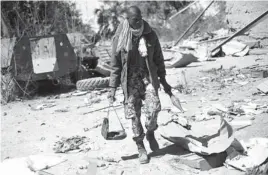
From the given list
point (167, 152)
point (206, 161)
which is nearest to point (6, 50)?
point (167, 152)

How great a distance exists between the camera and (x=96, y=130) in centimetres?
610

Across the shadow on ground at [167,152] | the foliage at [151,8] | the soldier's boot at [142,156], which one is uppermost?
the foliage at [151,8]

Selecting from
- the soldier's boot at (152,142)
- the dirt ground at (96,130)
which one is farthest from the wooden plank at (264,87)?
the soldier's boot at (152,142)

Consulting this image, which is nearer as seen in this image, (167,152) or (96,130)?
(167,152)

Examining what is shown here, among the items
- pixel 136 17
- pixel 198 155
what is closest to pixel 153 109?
pixel 198 155

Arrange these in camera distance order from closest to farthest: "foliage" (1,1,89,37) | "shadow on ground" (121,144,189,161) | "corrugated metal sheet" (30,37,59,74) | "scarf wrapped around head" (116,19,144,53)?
"scarf wrapped around head" (116,19,144,53)
"shadow on ground" (121,144,189,161)
"corrugated metal sheet" (30,37,59,74)
"foliage" (1,1,89,37)

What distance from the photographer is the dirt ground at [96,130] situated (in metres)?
4.32

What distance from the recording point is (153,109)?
4.30 m

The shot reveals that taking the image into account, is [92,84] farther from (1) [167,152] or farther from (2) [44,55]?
(1) [167,152]

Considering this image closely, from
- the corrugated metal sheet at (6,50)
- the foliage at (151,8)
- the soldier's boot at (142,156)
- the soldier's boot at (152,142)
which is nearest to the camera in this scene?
the soldier's boot at (142,156)

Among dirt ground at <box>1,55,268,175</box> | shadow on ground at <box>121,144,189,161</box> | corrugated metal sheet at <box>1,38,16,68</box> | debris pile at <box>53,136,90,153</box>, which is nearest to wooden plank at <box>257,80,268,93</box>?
dirt ground at <box>1,55,268,175</box>

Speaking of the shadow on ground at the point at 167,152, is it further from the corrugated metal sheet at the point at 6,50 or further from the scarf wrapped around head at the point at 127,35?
the corrugated metal sheet at the point at 6,50

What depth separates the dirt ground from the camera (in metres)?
4.32

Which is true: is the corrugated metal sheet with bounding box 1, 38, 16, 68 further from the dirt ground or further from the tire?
the tire
